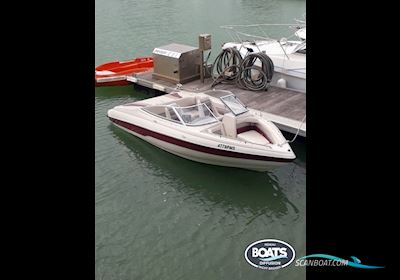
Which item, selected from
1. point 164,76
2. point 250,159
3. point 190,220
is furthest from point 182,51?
point 190,220

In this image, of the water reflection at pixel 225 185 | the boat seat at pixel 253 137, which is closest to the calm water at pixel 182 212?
the water reflection at pixel 225 185

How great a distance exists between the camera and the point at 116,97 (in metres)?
17.2

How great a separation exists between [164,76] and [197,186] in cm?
672

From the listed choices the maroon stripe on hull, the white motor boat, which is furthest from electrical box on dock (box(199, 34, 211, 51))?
the maroon stripe on hull

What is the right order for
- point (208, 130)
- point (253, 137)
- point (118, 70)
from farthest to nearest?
point (118, 70)
point (253, 137)
point (208, 130)

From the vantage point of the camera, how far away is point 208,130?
38.7 ft

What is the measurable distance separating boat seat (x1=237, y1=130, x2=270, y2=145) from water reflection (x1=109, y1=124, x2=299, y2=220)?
838 millimetres

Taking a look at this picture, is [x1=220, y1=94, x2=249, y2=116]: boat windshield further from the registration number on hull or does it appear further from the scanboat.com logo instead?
the scanboat.com logo

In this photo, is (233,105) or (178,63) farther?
(178,63)

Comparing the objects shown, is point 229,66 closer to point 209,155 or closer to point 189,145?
point 189,145

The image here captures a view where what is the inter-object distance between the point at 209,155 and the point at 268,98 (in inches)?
161

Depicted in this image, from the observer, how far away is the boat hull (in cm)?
1089

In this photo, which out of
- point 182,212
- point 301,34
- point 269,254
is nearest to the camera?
point 269,254

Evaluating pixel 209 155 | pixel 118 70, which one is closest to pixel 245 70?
pixel 209 155
